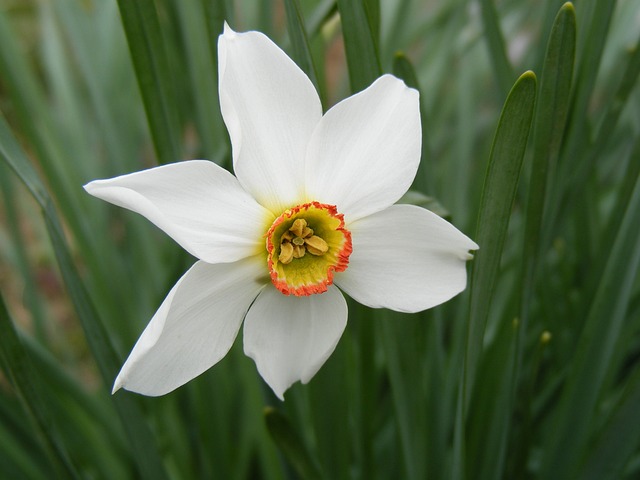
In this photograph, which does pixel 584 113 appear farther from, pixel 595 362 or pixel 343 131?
pixel 343 131

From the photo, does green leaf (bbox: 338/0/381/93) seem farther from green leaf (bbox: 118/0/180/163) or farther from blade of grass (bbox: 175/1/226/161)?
blade of grass (bbox: 175/1/226/161)

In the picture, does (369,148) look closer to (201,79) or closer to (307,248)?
(307,248)

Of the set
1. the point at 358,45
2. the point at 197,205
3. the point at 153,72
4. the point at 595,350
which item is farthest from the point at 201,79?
the point at 595,350

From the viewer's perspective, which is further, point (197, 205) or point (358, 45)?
point (358, 45)

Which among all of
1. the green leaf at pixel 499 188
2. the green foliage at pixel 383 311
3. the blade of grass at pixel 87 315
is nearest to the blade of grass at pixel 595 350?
the green foliage at pixel 383 311

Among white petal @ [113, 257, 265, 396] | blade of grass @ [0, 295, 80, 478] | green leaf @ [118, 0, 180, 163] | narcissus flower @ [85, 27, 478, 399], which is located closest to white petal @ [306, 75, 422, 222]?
narcissus flower @ [85, 27, 478, 399]
